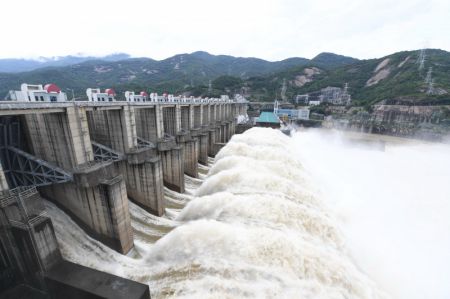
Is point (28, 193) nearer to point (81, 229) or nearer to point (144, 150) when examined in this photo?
point (81, 229)

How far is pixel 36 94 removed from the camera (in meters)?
11.7

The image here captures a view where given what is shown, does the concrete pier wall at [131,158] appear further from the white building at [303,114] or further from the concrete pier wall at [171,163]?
the white building at [303,114]

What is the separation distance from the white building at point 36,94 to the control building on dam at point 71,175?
7 cm

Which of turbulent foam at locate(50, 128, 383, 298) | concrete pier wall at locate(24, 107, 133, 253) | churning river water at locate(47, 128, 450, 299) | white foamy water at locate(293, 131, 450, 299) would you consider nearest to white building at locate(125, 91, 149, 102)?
concrete pier wall at locate(24, 107, 133, 253)

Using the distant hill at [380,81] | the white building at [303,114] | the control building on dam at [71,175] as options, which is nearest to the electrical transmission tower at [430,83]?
the distant hill at [380,81]

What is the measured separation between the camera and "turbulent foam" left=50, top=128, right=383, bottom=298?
9.05 meters

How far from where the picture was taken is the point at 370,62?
137 meters

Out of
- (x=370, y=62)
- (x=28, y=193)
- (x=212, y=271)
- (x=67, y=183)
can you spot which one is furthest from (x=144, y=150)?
(x=370, y=62)

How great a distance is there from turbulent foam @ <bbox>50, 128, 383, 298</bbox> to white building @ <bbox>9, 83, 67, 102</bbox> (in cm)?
705

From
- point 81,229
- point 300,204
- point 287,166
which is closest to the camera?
point 81,229

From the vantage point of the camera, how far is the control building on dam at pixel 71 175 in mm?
9031

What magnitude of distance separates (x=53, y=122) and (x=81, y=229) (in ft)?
22.7

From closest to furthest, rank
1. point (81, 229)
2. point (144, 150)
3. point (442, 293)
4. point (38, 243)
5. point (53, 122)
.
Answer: point (38, 243) < point (442, 293) < point (53, 122) < point (81, 229) < point (144, 150)

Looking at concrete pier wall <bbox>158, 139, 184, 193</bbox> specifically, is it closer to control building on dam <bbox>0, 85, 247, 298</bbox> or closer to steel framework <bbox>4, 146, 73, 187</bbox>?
control building on dam <bbox>0, 85, 247, 298</bbox>
